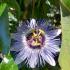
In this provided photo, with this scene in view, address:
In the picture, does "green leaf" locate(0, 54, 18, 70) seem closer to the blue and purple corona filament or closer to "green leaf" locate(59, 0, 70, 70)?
the blue and purple corona filament

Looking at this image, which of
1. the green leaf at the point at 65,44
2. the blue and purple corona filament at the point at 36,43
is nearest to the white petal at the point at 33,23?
the blue and purple corona filament at the point at 36,43

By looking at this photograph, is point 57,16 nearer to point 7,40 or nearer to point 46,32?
point 46,32

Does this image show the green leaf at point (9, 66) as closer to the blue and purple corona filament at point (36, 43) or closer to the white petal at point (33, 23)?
the blue and purple corona filament at point (36, 43)

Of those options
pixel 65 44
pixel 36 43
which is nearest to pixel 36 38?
pixel 36 43

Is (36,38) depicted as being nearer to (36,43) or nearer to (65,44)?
(36,43)

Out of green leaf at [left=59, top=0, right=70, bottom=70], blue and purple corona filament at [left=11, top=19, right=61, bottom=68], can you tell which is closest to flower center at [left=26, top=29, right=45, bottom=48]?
blue and purple corona filament at [left=11, top=19, right=61, bottom=68]

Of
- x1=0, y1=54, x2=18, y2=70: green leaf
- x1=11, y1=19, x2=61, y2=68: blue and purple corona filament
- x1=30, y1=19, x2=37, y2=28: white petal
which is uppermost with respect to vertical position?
x1=30, y1=19, x2=37, y2=28: white petal

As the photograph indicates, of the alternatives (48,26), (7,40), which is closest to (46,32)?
(48,26)

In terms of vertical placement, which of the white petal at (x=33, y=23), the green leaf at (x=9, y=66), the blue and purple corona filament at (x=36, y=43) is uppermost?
the white petal at (x=33, y=23)
